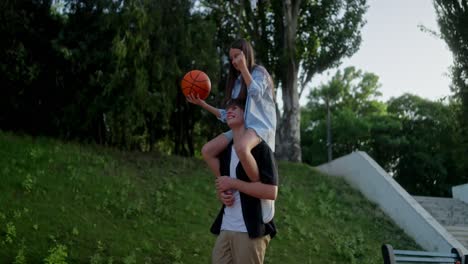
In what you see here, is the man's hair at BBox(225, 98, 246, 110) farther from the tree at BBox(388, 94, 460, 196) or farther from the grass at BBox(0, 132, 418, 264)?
the tree at BBox(388, 94, 460, 196)

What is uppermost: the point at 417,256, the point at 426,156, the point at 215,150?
the point at 426,156

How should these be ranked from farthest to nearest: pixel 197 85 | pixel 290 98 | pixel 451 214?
pixel 290 98, pixel 451 214, pixel 197 85

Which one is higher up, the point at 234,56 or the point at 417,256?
the point at 234,56

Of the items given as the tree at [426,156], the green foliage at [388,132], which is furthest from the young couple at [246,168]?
the tree at [426,156]

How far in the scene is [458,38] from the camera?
17078 mm

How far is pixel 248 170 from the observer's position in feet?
11.8

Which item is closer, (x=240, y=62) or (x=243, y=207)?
(x=243, y=207)

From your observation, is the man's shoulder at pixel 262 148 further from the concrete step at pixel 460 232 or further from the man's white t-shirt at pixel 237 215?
the concrete step at pixel 460 232

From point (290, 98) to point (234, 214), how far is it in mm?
14763

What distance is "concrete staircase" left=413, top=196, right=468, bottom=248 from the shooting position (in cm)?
1231

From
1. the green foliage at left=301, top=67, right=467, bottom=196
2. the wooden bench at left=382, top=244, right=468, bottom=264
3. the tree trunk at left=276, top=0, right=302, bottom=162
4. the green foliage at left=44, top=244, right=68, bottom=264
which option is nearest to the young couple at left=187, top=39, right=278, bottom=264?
the wooden bench at left=382, top=244, right=468, bottom=264

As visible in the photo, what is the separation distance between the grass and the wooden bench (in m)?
3.66

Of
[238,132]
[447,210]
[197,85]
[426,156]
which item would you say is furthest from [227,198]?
[426,156]

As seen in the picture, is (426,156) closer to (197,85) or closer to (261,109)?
(197,85)
